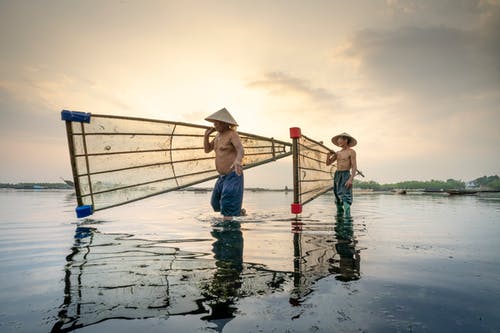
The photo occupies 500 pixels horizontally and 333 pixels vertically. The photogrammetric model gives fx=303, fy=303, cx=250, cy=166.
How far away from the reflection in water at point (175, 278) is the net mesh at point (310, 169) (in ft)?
13.5

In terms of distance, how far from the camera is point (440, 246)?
3873 millimetres

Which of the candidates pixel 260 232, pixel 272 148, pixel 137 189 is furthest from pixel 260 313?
pixel 272 148

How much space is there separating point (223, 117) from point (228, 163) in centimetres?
98

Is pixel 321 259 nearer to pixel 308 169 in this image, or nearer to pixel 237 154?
pixel 237 154

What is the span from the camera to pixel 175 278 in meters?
2.34

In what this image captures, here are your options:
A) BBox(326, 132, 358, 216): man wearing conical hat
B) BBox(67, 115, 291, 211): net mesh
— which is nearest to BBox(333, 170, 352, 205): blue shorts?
BBox(326, 132, 358, 216): man wearing conical hat

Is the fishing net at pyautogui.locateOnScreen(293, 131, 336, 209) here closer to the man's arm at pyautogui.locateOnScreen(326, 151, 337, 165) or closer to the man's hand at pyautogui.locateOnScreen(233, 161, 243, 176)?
the man's arm at pyautogui.locateOnScreen(326, 151, 337, 165)

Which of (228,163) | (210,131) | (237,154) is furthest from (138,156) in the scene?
(237,154)

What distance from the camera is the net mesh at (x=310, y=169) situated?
802 cm

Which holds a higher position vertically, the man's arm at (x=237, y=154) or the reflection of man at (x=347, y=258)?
the man's arm at (x=237, y=154)

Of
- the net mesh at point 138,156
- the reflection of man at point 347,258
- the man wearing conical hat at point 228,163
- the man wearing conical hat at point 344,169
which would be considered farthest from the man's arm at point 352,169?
the reflection of man at point 347,258

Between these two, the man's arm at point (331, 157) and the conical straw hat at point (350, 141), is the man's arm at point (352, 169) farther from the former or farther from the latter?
the man's arm at point (331, 157)

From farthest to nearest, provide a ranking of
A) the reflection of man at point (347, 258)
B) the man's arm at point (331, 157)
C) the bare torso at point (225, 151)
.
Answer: the man's arm at point (331, 157), the bare torso at point (225, 151), the reflection of man at point (347, 258)

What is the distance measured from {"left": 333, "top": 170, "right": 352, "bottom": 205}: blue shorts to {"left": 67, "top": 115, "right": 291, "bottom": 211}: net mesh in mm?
1825
